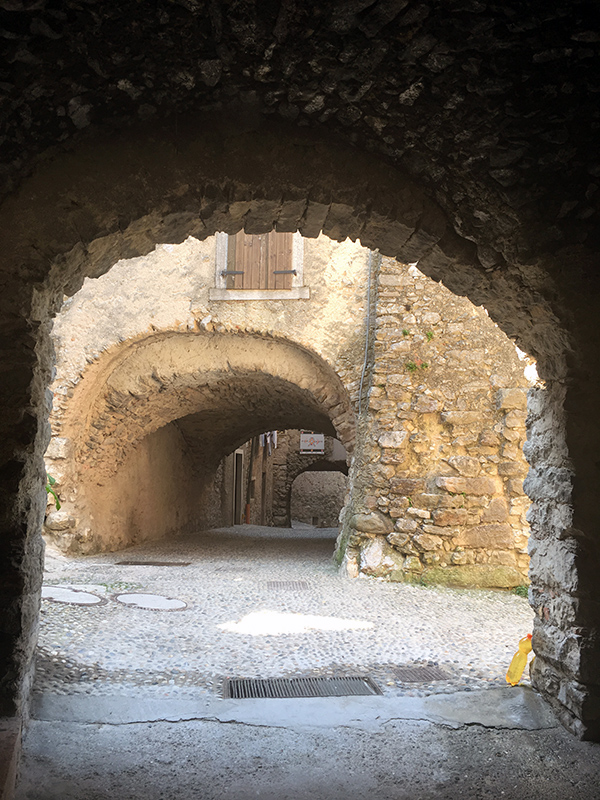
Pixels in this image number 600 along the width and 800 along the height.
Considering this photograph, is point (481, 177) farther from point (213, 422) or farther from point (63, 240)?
point (213, 422)

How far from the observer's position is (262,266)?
715 centimetres

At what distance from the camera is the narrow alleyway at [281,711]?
197cm

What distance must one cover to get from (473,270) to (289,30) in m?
1.23

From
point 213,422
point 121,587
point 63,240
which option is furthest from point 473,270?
point 213,422

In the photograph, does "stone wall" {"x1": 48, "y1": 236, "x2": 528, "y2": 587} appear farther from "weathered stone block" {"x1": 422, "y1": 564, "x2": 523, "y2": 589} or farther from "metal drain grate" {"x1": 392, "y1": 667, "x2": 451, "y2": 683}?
"metal drain grate" {"x1": 392, "y1": 667, "x2": 451, "y2": 683}

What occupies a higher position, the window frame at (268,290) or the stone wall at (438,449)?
the window frame at (268,290)

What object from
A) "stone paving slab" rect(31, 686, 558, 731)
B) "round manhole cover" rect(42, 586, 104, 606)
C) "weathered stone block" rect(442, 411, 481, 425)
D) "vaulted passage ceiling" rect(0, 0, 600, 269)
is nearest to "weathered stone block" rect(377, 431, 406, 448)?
"weathered stone block" rect(442, 411, 481, 425)

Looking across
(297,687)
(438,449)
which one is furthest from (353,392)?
(297,687)

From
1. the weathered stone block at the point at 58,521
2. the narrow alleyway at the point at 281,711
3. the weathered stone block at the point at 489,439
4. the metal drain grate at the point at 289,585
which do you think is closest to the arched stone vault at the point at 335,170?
the narrow alleyway at the point at 281,711

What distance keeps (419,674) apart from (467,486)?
301 cm

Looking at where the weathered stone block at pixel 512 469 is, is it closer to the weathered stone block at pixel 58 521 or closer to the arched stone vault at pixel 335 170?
the arched stone vault at pixel 335 170

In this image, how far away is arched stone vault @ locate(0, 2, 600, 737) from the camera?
6.41 ft

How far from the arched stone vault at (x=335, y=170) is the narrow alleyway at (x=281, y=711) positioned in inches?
11.8

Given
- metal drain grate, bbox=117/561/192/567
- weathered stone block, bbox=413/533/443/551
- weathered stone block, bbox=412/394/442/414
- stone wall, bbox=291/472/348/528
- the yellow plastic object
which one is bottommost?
stone wall, bbox=291/472/348/528
